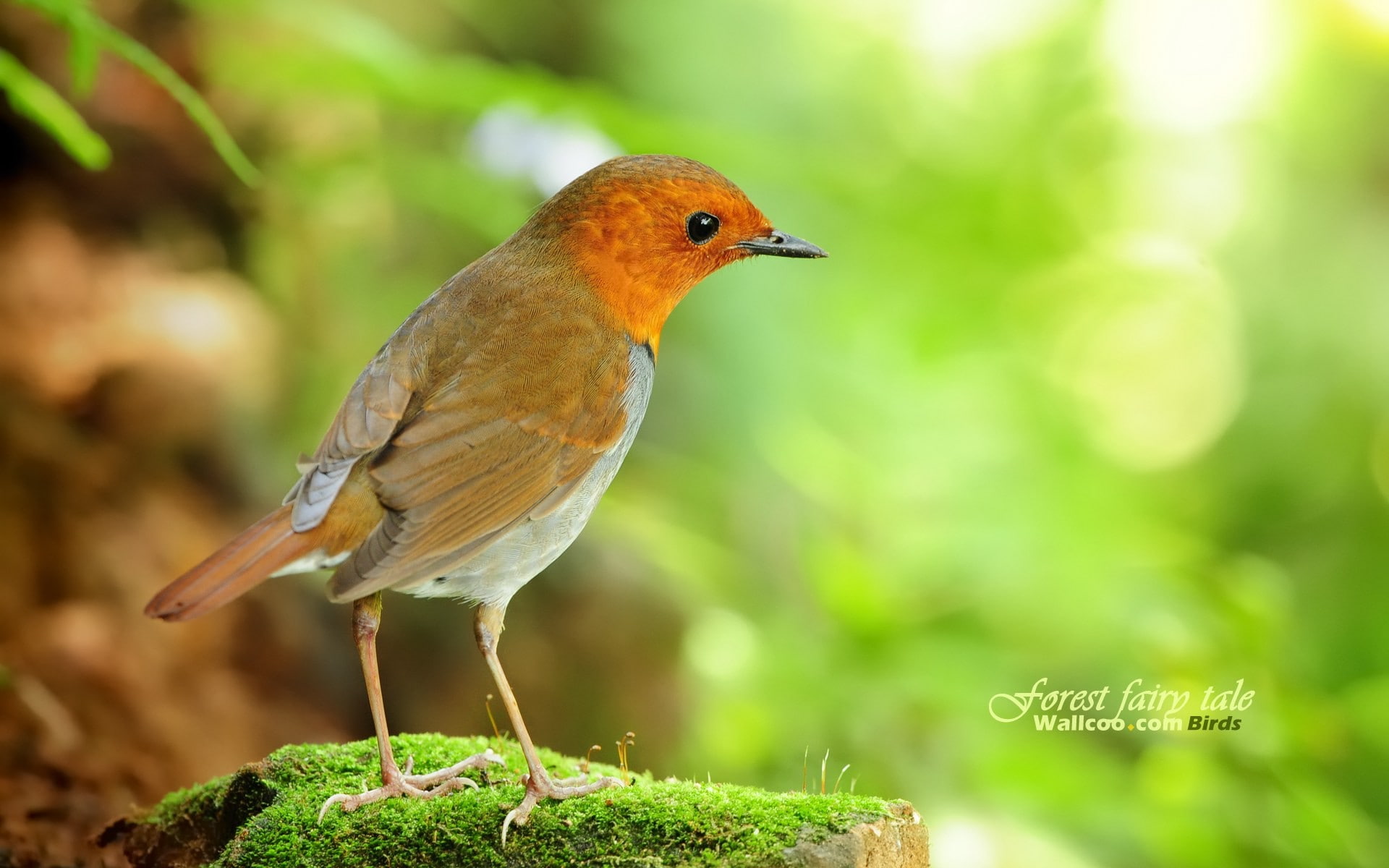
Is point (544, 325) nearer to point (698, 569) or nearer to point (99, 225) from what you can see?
point (698, 569)

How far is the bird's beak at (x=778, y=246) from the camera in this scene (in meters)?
3.36

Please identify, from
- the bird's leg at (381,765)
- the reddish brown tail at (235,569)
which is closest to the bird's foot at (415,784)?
the bird's leg at (381,765)

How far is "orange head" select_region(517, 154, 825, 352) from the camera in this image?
3314 mm

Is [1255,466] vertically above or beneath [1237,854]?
above

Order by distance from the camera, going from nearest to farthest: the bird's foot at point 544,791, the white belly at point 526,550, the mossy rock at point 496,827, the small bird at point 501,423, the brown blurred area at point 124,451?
the mossy rock at point 496,827 → the bird's foot at point 544,791 → the small bird at point 501,423 → the white belly at point 526,550 → the brown blurred area at point 124,451

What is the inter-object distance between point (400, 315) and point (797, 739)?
137 inches

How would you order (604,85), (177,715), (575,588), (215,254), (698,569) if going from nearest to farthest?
(177,715) < (575,588) < (698,569) < (215,254) < (604,85)

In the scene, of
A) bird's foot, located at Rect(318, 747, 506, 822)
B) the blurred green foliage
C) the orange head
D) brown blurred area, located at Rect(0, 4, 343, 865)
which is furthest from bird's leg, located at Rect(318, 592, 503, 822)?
the blurred green foliage

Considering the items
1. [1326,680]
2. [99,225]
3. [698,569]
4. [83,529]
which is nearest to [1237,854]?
[1326,680]

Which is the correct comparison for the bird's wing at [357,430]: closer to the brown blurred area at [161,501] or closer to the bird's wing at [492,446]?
the bird's wing at [492,446]

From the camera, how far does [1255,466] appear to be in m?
7.14

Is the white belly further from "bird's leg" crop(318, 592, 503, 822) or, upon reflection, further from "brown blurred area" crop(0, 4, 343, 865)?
"brown blurred area" crop(0, 4, 343, 865)

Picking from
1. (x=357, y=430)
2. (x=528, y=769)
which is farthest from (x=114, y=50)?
(x=528, y=769)

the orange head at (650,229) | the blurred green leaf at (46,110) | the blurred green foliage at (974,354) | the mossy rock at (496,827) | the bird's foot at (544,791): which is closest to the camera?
the mossy rock at (496,827)
